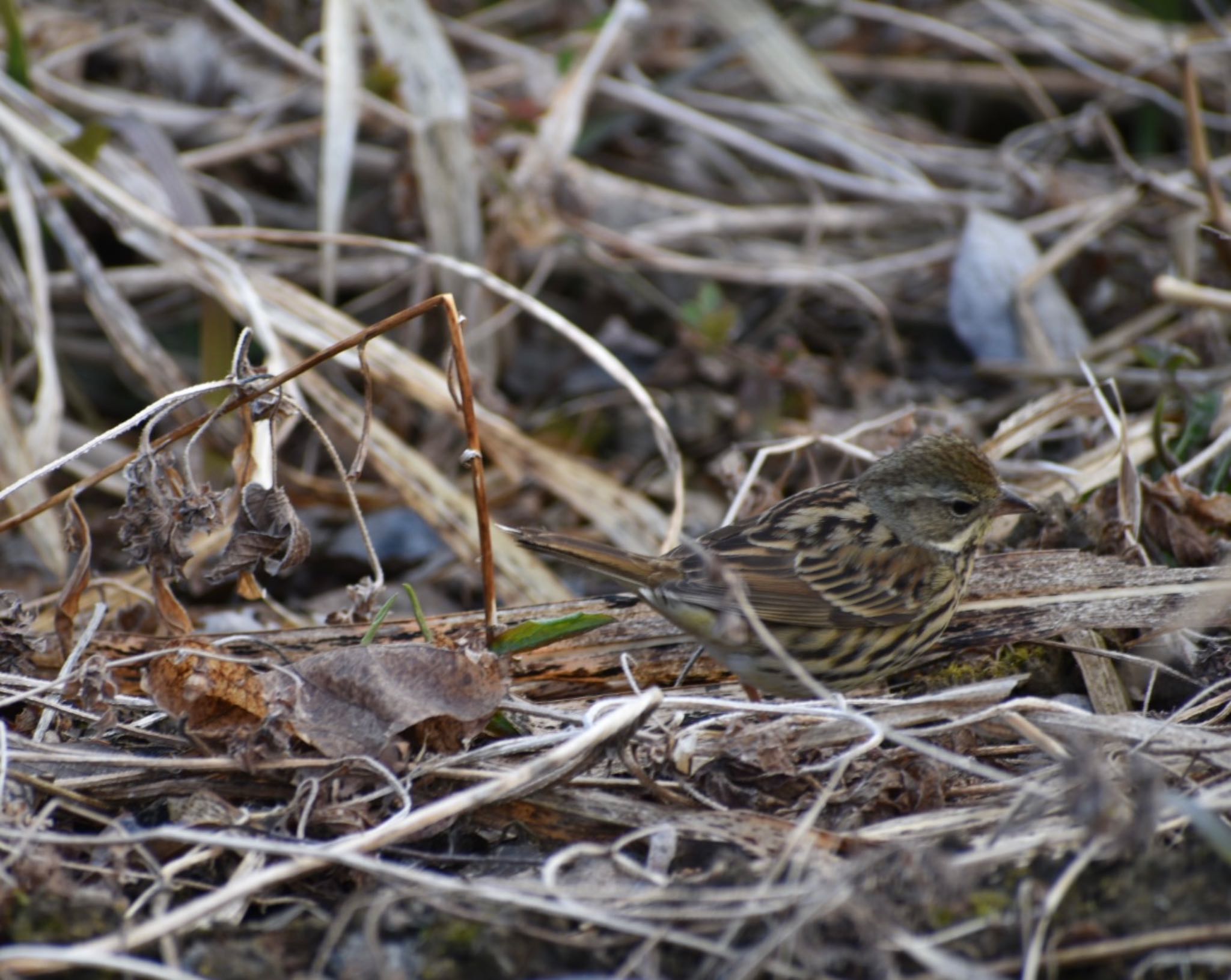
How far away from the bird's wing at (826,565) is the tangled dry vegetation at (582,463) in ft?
0.66

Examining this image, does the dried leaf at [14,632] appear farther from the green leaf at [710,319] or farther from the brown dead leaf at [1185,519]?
the green leaf at [710,319]

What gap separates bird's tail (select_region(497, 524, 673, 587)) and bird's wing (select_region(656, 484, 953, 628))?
0.55ft

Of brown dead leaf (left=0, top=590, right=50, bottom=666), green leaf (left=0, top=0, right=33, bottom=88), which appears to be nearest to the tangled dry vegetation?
brown dead leaf (left=0, top=590, right=50, bottom=666)

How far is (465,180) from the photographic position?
5.77 meters

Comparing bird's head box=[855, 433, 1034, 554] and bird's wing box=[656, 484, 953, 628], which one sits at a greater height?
bird's head box=[855, 433, 1034, 554]

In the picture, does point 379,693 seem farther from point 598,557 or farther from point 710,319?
point 710,319

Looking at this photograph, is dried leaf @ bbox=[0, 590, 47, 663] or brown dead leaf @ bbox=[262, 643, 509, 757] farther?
dried leaf @ bbox=[0, 590, 47, 663]

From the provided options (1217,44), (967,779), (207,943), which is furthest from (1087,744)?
(1217,44)

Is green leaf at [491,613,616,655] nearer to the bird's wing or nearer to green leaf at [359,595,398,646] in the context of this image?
green leaf at [359,595,398,646]

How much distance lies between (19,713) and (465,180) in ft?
10.4

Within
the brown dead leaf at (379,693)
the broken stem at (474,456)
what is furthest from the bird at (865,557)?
the brown dead leaf at (379,693)

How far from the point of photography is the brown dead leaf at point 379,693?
3029 mm

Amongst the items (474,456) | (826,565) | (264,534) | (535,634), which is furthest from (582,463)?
(264,534)

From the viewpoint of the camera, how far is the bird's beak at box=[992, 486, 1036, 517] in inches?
164
